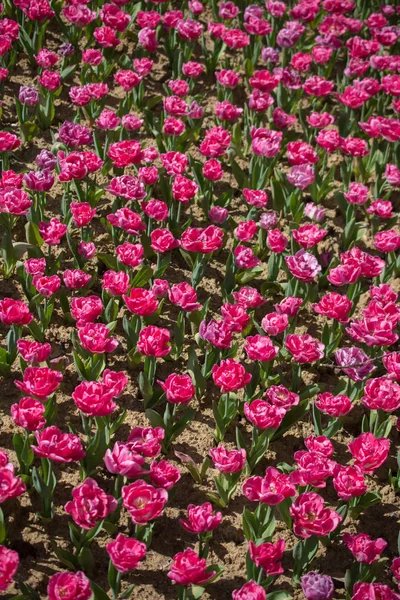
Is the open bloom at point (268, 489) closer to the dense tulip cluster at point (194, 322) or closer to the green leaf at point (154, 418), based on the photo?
the dense tulip cluster at point (194, 322)

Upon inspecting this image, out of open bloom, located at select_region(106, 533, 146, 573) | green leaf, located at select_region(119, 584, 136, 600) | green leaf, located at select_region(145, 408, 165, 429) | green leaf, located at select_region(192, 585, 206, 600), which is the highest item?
open bloom, located at select_region(106, 533, 146, 573)

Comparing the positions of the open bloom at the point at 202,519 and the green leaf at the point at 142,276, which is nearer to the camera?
the open bloom at the point at 202,519

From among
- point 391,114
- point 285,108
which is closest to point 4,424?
point 285,108

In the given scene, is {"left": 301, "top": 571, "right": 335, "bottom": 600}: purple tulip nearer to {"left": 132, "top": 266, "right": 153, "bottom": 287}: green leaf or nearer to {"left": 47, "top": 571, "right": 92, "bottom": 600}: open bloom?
{"left": 47, "top": 571, "right": 92, "bottom": 600}: open bloom

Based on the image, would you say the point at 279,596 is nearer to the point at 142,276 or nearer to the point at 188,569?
the point at 188,569

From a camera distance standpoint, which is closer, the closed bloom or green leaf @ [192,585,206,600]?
the closed bloom

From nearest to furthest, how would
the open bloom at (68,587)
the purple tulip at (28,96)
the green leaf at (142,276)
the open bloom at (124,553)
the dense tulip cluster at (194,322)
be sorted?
the open bloom at (68,587)
the open bloom at (124,553)
the dense tulip cluster at (194,322)
the green leaf at (142,276)
the purple tulip at (28,96)

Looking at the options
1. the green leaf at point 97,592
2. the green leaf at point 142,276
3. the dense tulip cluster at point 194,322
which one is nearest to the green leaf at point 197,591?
the dense tulip cluster at point 194,322

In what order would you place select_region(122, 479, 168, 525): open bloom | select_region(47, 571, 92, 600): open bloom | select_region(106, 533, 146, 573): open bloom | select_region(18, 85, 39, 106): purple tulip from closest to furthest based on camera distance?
select_region(47, 571, 92, 600): open bloom → select_region(106, 533, 146, 573): open bloom → select_region(122, 479, 168, 525): open bloom → select_region(18, 85, 39, 106): purple tulip

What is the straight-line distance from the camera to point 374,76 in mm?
5691

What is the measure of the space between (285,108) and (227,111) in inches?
28.2

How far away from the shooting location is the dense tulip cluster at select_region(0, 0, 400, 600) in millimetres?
2787

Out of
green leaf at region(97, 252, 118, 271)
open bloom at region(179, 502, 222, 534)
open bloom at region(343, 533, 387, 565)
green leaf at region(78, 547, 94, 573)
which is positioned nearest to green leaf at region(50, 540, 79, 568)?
green leaf at region(78, 547, 94, 573)

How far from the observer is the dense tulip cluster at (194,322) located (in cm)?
279
